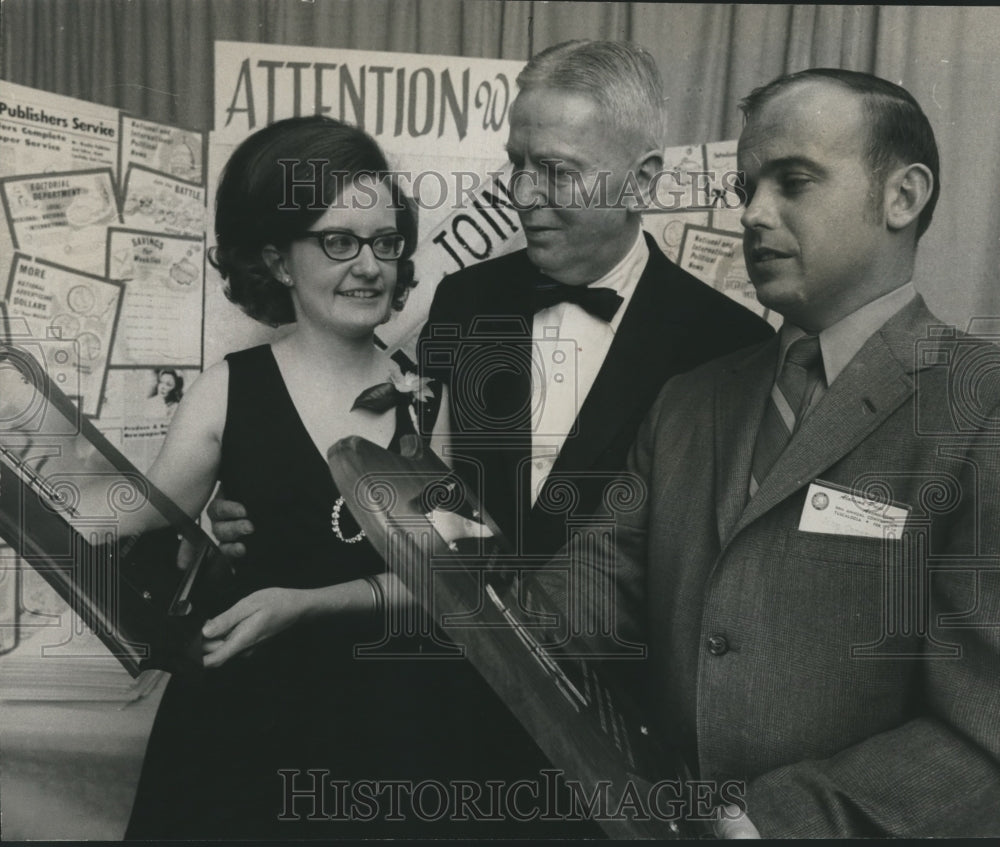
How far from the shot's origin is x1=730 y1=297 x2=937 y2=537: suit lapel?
7.45ft

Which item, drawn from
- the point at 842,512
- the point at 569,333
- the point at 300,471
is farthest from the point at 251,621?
the point at 842,512

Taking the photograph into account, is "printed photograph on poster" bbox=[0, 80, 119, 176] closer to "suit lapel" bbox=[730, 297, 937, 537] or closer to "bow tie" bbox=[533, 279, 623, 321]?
"bow tie" bbox=[533, 279, 623, 321]

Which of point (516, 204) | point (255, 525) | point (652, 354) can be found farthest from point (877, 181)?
point (255, 525)

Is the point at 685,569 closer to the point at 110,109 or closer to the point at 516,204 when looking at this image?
the point at 516,204

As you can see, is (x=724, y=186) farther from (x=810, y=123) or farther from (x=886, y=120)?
(x=886, y=120)

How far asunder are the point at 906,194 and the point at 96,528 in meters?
2.18

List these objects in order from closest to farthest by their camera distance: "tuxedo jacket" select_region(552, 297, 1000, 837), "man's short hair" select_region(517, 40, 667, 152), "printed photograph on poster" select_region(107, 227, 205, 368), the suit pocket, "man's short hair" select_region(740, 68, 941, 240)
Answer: "tuxedo jacket" select_region(552, 297, 1000, 837)
the suit pocket
"man's short hair" select_region(740, 68, 941, 240)
"man's short hair" select_region(517, 40, 667, 152)
"printed photograph on poster" select_region(107, 227, 205, 368)

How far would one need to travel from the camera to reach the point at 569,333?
103 inches

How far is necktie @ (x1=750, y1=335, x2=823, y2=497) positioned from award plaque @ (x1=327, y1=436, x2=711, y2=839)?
2.12ft

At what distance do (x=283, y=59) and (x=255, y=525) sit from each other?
1199mm

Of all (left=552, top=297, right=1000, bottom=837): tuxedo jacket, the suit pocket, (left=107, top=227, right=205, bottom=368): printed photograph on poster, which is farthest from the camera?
(left=107, top=227, right=205, bottom=368): printed photograph on poster

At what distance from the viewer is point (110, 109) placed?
8.75 ft

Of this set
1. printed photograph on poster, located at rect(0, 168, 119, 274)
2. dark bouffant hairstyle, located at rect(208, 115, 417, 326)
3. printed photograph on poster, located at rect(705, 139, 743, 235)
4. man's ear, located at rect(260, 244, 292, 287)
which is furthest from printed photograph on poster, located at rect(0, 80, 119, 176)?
printed photograph on poster, located at rect(705, 139, 743, 235)

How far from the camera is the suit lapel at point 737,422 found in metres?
2.35
